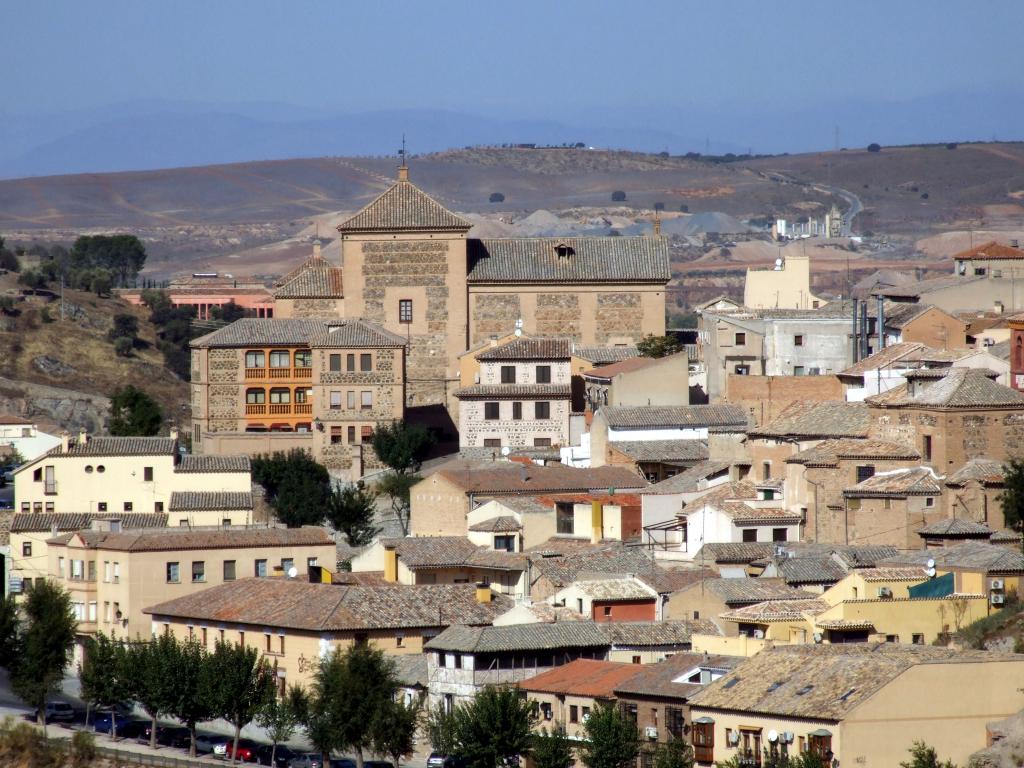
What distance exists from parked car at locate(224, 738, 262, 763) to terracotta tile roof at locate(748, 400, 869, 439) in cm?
1775

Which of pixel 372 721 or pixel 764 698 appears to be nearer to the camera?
pixel 764 698

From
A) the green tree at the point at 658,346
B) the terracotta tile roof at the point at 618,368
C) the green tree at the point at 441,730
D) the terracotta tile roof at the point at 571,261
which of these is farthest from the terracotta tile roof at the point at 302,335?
the green tree at the point at 441,730

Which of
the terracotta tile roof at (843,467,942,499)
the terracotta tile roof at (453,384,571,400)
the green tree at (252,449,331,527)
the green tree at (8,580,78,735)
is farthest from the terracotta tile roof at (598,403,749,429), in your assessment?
the green tree at (8,580,78,735)

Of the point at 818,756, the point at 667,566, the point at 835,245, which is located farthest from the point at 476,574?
the point at 835,245

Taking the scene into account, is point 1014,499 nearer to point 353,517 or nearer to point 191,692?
point 191,692

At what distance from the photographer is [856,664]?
36.6 metres

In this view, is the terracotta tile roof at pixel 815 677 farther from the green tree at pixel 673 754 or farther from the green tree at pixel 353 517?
the green tree at pixel 353 517

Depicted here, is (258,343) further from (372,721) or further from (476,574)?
(372,721)

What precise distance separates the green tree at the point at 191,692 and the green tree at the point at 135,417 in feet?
90.2

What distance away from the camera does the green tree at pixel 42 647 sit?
4759 centimetres

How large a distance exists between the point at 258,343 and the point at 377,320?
5073 mm

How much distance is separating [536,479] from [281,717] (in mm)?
18367

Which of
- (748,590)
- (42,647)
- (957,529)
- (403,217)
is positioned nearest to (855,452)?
(957,529)

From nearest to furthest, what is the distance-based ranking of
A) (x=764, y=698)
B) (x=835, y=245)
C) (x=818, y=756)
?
(x=818, y=756) < (x=764, y=698) < (x=835, y=245)
